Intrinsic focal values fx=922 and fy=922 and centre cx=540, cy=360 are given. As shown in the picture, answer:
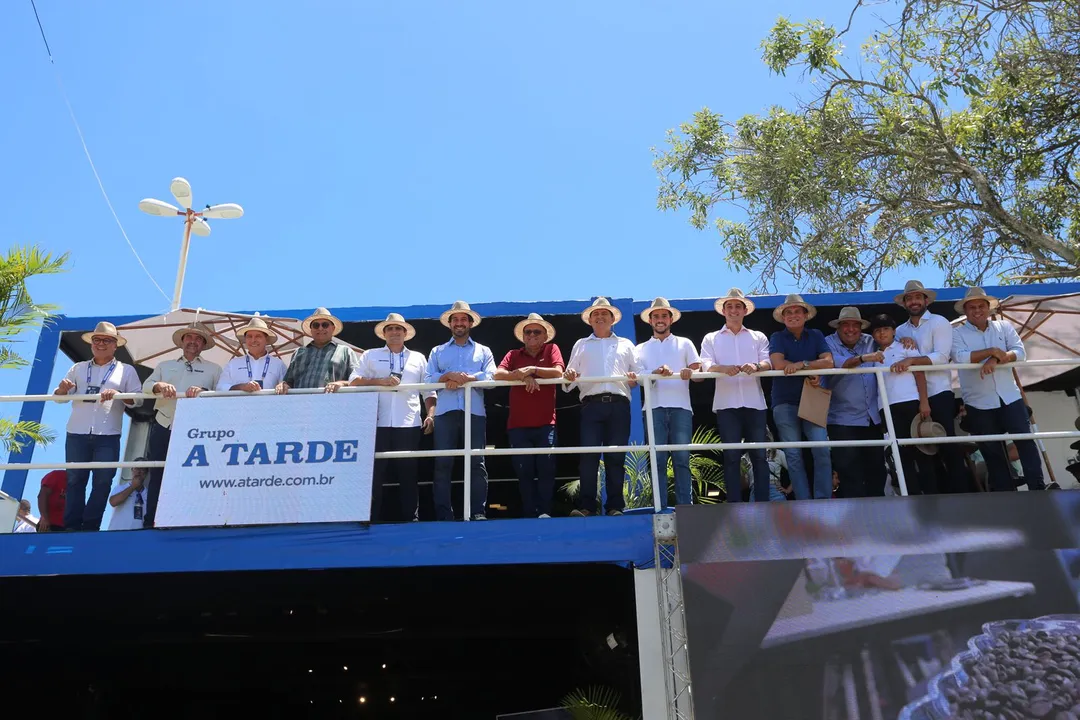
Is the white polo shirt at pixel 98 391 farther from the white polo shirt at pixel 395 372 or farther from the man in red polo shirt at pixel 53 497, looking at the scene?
the white polo shirt at pixel 395 372

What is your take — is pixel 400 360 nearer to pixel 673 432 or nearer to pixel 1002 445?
pixel 673 432

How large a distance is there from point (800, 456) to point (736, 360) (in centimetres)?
83

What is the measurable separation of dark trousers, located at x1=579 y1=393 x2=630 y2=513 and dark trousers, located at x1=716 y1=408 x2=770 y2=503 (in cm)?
68

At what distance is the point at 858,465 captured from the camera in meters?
6.54

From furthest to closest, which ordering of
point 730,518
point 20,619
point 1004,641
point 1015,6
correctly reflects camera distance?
1. point 1015,6
2. point 20,619
3. point 730,518
4. point 1004,641

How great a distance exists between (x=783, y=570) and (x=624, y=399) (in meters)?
1.62

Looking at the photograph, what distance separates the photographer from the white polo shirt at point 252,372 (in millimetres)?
6895

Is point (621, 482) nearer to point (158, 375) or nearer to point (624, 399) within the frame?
point (624, 399)

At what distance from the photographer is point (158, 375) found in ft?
23.2

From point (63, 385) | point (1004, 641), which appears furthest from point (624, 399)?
point (63, 385)

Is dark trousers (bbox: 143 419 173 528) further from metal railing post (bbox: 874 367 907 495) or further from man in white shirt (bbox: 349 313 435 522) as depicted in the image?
metal railing post (bbox: 874 367 907 495)

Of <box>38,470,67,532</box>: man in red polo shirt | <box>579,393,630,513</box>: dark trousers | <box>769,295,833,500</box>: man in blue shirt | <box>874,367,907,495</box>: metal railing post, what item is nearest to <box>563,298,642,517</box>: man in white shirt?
<box>579,393,630,513</box>: dark trousers

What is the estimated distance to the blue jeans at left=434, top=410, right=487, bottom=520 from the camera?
20.7 ft

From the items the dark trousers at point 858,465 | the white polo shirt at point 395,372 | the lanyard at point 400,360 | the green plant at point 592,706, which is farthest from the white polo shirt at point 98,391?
the dark trousers at point 858,465
